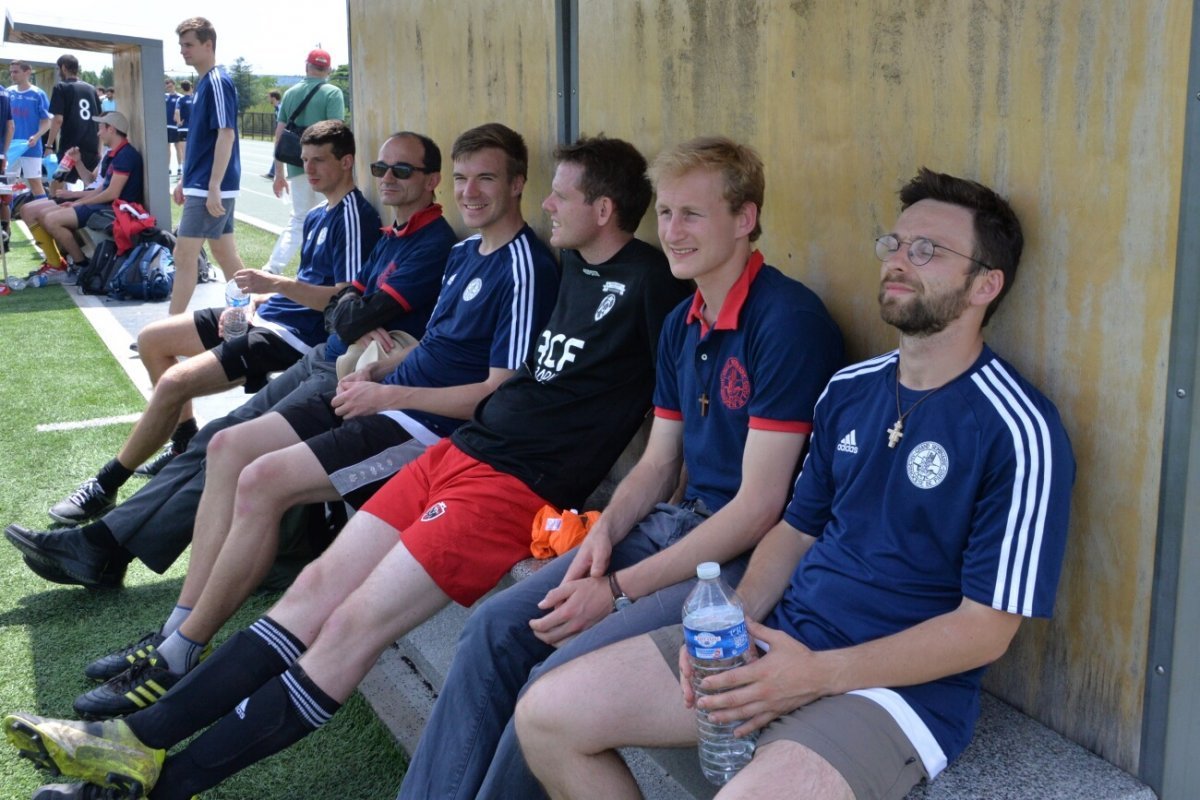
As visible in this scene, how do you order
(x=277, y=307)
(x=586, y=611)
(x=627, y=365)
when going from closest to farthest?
(x=586, y=611), (x=627, y=365), (x=277, y=307)

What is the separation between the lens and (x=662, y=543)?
2918 mm

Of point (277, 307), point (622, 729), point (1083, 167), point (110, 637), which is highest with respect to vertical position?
point (1083, 167)

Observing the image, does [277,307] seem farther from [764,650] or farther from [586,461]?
[764,650]

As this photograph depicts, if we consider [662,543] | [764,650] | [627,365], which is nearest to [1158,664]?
[764,650]

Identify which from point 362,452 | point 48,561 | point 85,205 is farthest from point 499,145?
point 85,205

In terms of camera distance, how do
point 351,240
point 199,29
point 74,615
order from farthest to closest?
point 199,29 < point 351,240 < point 74,615

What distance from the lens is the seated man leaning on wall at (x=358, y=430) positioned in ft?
11.6

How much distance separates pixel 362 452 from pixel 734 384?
4.86 ft

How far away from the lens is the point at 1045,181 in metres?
2.35

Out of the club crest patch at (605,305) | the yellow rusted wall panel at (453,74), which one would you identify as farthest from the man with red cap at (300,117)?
the club crest patch at (605,305)

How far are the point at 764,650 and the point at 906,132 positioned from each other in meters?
1.28

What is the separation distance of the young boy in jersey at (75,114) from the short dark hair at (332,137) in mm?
10539

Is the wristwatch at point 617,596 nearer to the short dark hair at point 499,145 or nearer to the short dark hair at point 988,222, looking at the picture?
the short dark hair at point 988,222

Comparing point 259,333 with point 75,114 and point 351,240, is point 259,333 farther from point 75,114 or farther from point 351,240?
point 75,114
